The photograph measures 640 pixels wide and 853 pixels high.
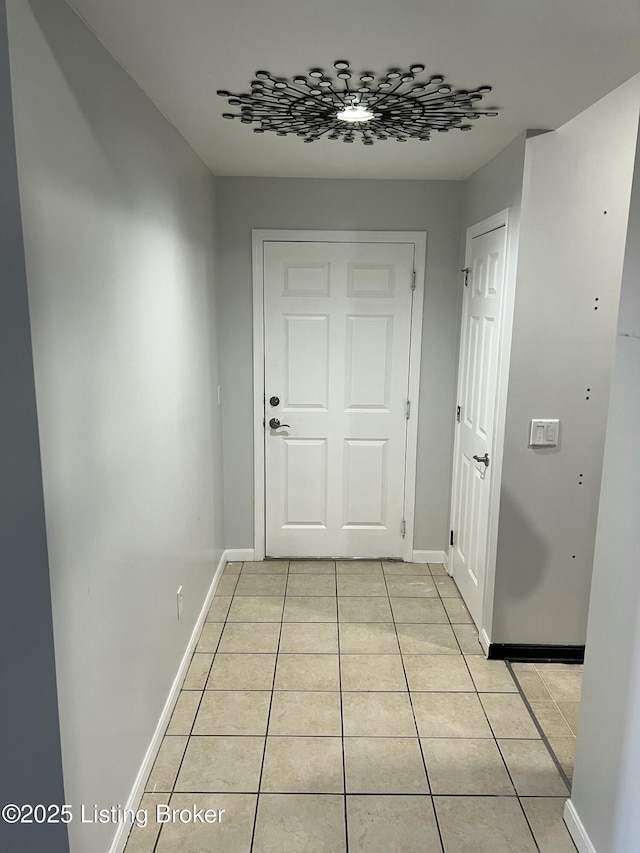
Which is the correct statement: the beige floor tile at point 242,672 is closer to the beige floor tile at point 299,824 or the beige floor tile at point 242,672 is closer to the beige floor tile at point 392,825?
the beige floor tile at point 299,824

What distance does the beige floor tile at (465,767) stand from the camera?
207cm

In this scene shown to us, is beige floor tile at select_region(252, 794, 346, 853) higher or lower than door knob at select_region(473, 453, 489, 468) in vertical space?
lower

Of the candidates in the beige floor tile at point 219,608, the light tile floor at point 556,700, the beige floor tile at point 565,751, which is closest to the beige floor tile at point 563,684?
the light tile floor at point 556,700

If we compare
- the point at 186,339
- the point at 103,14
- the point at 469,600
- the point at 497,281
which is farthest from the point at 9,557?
the point at 469,600

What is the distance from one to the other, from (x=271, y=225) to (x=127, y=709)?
2.62 meters

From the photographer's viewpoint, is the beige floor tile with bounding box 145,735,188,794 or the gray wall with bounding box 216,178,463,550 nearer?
the beige floor tile with bounding box 145,735,188,794

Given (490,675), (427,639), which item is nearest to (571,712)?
(490,675)

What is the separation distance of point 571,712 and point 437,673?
1.83ft

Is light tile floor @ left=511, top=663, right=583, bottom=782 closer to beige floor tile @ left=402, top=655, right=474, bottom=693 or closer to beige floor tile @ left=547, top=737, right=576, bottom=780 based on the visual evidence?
beige floor tile @ left=547, top=737, right=576, bottom=780

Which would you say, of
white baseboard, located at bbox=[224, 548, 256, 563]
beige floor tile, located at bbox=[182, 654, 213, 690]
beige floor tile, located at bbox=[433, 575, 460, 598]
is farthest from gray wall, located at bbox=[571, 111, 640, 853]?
white baseboard, located at bbox=[224, 548, 256, 563]

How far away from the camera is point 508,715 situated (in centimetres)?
246

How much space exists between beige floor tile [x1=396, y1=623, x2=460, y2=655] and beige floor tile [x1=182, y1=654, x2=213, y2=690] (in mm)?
917

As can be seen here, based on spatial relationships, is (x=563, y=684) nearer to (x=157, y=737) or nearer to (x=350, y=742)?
(x=350, y=742)

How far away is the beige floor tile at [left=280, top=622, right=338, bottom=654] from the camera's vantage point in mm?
2916
